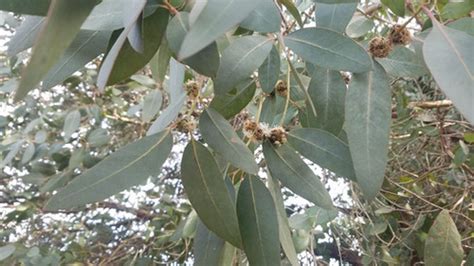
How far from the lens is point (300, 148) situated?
1.97 ft

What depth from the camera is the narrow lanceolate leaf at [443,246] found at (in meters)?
0.77

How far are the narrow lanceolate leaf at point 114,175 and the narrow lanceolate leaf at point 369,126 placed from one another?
184mm

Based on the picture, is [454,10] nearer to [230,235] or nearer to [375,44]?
[375,44]

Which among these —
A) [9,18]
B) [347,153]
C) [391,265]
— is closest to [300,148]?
[347,153]

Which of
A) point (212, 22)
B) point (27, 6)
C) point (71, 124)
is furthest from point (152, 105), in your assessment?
point (212, 22)

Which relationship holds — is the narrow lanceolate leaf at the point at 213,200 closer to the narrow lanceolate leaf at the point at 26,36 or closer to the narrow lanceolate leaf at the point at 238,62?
the narrow lanceolate leaf at the point at 238,62

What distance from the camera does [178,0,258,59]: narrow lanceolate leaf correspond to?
310 mm

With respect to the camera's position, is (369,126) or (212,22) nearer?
(212,22)

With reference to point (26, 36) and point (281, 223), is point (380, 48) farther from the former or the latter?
point (26, 36)

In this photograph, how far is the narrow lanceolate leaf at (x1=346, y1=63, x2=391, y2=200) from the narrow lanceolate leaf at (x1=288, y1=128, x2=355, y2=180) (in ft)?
0.22

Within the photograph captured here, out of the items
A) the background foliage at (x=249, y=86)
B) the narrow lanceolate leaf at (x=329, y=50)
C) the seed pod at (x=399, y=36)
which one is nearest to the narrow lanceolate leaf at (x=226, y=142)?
the background foliage at (x=249, y=86)

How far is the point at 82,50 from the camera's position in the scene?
518mm

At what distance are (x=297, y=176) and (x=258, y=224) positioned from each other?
0.22 feet

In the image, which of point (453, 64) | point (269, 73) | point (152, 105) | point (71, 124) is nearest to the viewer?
point (453, 64)
